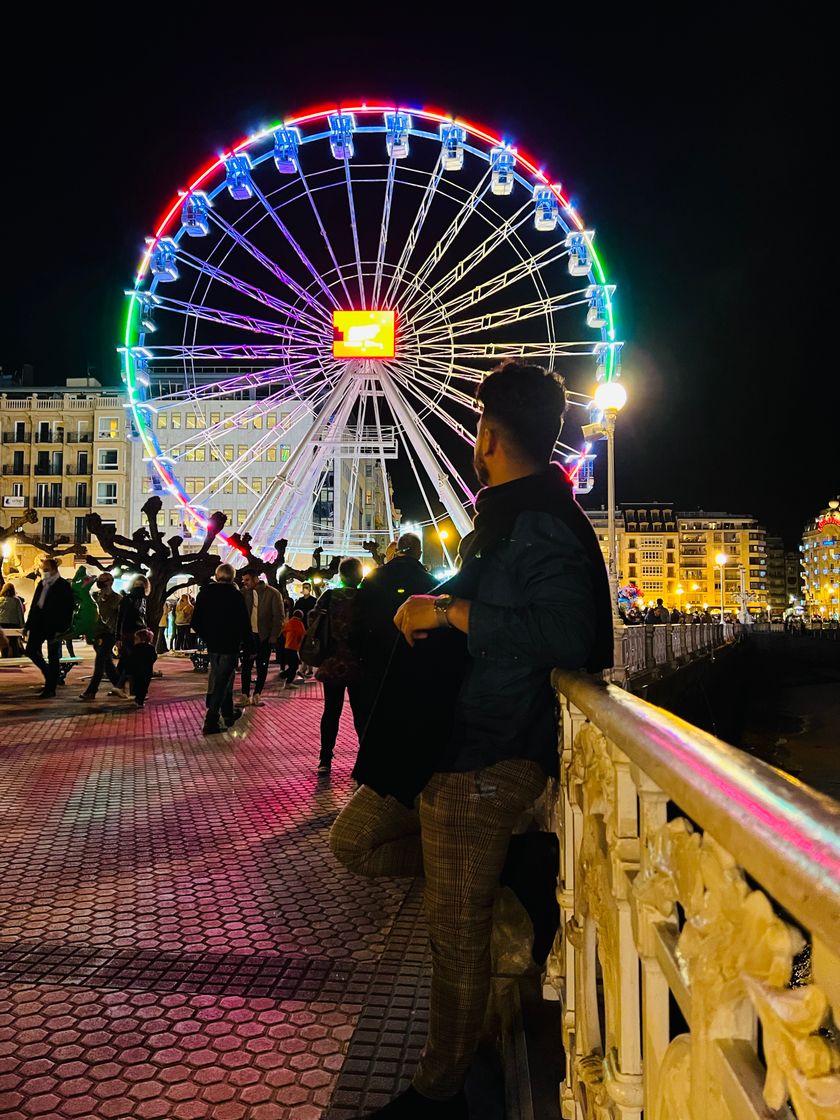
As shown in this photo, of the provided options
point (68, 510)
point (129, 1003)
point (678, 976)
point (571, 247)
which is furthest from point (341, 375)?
point (68, 510)

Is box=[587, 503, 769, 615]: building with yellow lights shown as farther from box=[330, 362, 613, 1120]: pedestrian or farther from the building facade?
box=[330, 362, 613, 1120]: pedestrian

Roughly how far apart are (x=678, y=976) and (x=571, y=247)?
794 inches

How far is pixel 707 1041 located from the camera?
3.62 feet

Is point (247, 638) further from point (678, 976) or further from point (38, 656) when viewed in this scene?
point (678, 976)

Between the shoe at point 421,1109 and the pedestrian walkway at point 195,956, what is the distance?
179 millimetres

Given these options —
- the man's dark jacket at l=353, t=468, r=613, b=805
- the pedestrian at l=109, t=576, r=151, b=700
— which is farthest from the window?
the man's dark jacket at l=353, t=468, r=613, b=805

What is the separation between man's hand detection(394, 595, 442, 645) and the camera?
7.96 ft

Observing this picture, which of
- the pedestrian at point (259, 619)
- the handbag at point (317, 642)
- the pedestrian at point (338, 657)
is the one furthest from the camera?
the pedestrian at point (259, 619)

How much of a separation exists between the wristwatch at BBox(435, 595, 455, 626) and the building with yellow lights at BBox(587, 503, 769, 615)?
15166 centimetres

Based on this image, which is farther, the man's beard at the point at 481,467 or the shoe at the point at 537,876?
the shoe at the point at 537,876

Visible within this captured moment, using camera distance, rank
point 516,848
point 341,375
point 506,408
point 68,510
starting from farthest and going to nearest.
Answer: point 68,510 → point 341,375 → point 516,848 → point 506,408

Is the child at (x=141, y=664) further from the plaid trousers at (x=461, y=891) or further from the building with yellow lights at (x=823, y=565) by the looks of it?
the building with yellow lights at (x=823, y=565)

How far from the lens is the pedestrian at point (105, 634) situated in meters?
13.9

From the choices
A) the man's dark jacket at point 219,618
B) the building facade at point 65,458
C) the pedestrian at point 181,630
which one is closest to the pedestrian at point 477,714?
the man's dark jacket at point 219,618
